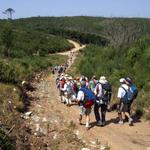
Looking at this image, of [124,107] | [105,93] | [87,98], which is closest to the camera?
[87,98]

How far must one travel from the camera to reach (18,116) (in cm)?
1503

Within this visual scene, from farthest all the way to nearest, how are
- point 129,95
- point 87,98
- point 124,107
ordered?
point 124,107, point 129,95, point 87,98

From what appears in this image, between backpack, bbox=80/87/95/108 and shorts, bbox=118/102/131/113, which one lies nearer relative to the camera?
backpack, bbox=80/87/95/108

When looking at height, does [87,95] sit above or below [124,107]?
above

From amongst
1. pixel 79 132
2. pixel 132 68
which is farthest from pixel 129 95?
pixel 132 68

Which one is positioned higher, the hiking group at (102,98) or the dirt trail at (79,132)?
Result: the hiking group at (102,98)

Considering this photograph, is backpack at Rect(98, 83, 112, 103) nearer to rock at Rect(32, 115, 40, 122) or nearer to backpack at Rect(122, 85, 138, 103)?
backpack at Rect(122, 85, 138, 103)

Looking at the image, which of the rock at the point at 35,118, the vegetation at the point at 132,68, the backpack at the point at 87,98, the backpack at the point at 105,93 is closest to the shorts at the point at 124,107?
the backpack at the point at 105,93

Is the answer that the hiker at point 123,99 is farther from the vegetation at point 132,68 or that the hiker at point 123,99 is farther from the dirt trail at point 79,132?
the vegetation at point 132,68

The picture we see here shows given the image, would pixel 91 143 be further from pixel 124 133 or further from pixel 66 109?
pixel 66 109

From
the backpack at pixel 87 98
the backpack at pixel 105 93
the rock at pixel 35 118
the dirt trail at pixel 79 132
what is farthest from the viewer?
the rock at pixel 35 118

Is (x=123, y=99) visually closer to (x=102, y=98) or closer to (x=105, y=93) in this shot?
(x=105, y=93)

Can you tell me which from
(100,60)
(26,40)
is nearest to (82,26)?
(26,40)

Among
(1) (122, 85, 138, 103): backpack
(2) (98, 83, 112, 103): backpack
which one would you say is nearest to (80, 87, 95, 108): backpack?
(2) (98, 83, 112, 103): backpack
